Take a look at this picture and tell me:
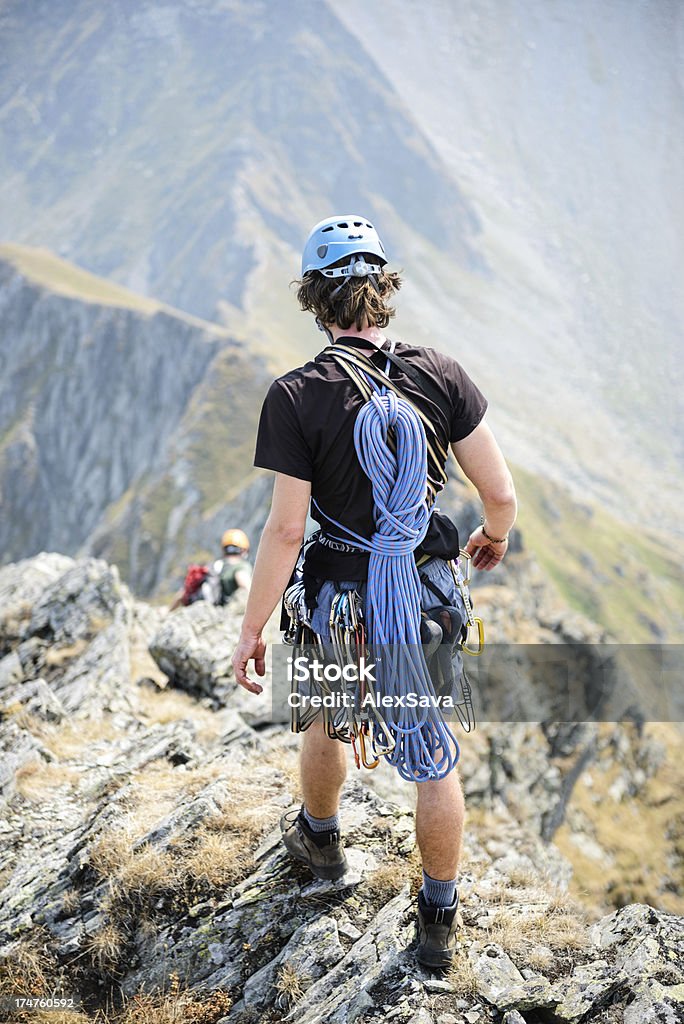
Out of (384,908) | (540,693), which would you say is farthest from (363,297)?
(540,693)

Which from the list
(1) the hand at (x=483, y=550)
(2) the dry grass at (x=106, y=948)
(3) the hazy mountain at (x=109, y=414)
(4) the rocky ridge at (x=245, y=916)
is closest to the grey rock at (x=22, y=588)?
(4) the rocky ridge at (x=245, y=916)

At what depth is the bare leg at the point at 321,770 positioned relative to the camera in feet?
17.0

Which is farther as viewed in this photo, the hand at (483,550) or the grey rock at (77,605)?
the grey rock at (77,605)

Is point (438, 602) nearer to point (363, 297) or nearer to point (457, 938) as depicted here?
point (363, 297)

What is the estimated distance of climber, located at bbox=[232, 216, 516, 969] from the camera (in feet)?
14.8

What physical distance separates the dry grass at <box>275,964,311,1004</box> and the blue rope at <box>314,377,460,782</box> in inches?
65.0

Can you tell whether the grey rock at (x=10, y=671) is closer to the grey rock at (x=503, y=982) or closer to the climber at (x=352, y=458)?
the climber at (x=352, y=458)

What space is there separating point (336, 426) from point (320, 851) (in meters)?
3.34

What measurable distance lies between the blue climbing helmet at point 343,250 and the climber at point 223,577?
9.66 metres

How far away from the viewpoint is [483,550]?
571 centimetres

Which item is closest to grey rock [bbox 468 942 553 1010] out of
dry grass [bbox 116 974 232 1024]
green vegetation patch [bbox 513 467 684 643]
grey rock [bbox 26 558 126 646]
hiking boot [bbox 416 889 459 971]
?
hiking boot [bbox 416 889 459 971]

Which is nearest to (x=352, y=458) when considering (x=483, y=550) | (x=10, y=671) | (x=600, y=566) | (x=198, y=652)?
(x=483, y=550)

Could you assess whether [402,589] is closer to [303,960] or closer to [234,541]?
[303,960]

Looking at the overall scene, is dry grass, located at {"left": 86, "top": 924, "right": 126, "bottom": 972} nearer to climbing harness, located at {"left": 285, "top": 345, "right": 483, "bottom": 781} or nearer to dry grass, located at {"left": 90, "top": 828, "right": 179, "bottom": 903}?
dry grass, located at {"left": 90, "top": 828, "right": 179, "bottom": 903}
